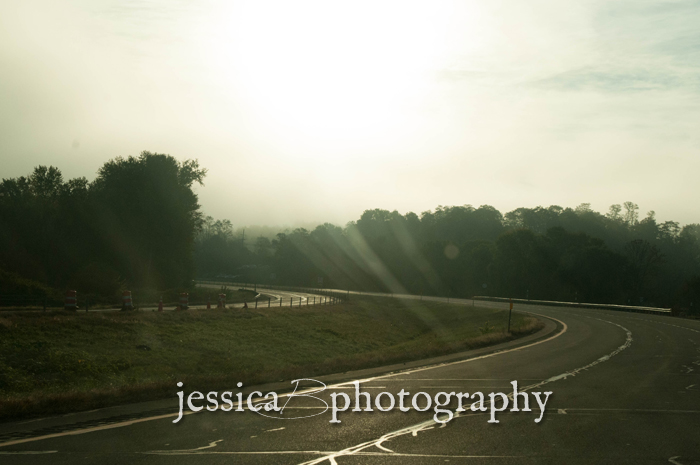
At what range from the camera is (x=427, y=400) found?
37.0 ft

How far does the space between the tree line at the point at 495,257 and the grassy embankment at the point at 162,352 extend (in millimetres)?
29038

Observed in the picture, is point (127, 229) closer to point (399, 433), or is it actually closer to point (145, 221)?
point (145, 221)

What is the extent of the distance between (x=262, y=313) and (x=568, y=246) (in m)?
78.2

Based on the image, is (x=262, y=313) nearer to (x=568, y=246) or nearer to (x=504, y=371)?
(x=504, y=371)

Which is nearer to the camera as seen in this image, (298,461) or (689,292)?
(298,461)

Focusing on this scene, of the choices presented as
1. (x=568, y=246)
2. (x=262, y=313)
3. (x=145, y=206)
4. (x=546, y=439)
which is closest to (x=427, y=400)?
(x=546, y=439)

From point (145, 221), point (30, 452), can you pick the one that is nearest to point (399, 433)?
point (30, 452)

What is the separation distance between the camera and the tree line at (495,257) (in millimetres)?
94562

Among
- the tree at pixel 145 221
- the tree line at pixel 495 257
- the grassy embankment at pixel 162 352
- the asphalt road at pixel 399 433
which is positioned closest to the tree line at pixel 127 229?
the tree at pixel 145 221

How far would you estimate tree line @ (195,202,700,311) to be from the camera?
9456cm

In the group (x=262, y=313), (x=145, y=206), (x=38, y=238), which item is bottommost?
(x=262, y=313)

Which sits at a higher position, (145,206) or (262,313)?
(145,206)

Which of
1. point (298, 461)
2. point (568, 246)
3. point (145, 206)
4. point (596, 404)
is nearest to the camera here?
point (298, 461)

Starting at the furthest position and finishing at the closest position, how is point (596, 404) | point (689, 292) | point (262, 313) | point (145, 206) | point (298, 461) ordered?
point (689, 292) → point (145, 206) → point (262, 313) → point (596, 404) → point (298, 461)
